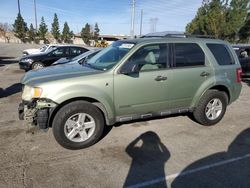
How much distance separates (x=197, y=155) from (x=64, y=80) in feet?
8.21

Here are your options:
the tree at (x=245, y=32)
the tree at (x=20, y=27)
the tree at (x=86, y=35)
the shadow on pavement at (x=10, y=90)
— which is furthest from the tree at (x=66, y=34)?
the shadow on pavement at (x=10, y=90)

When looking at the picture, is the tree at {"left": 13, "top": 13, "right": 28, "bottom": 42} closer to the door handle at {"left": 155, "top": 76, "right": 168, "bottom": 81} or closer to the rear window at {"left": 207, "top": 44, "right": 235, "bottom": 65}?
the rear window at {"left": 207, "top": 44, "right": 235, "bottom": 65}

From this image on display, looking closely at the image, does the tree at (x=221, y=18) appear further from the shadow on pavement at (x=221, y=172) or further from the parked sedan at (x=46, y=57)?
the shadow on pavement at (x=221, y=172)

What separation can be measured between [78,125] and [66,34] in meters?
75.8

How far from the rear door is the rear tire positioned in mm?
308

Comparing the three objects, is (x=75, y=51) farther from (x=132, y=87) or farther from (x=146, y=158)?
(x=146, y=158)

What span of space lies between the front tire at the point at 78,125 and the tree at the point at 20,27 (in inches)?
2757

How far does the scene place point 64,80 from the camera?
4203mm

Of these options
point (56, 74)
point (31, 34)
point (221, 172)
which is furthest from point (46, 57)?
point (31, 34)

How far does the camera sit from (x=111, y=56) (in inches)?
203

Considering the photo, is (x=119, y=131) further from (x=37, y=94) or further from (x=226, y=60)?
(x=226, y=60)

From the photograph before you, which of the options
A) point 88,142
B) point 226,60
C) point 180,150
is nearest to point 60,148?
point 88,142

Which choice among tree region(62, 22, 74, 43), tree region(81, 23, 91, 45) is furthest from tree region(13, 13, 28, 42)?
tree region(81, 23, 91, 45)

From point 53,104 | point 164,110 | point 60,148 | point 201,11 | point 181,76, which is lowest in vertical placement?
point 60,148
